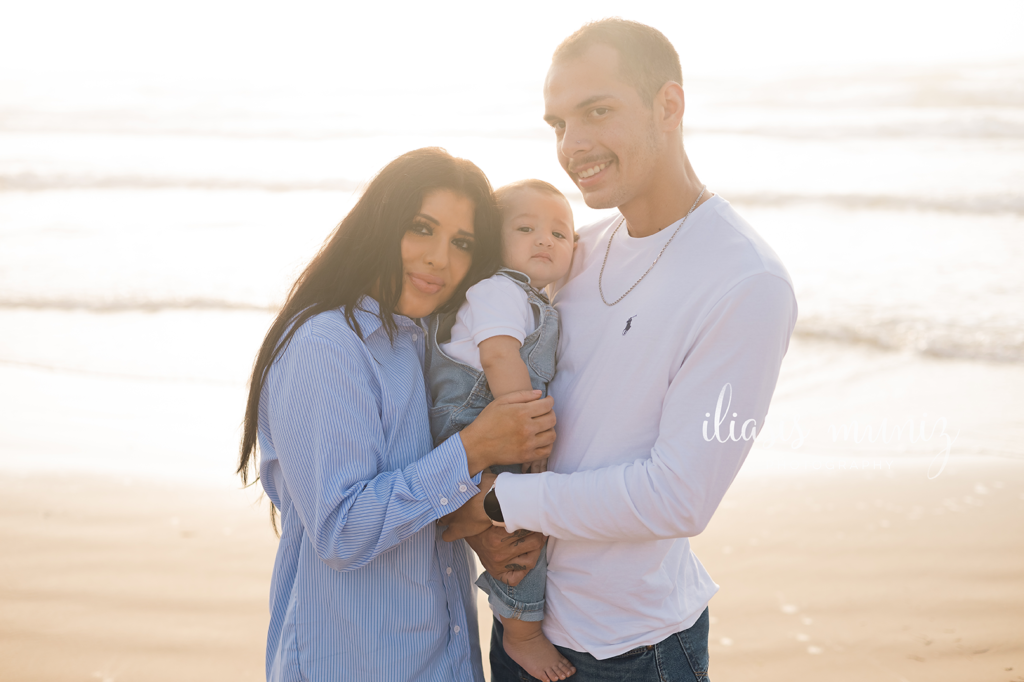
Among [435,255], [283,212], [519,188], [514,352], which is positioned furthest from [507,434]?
[283,212]

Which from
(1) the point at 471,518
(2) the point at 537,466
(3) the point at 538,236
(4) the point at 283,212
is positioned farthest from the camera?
(4) the point at 283,212

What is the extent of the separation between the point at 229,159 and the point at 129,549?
1379 cm

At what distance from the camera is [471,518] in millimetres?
2016

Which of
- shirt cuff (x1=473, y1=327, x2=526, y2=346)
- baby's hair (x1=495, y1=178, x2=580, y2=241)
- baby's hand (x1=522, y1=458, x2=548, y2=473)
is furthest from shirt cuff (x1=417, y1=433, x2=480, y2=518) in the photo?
baby's hair (x1=495, y1=178, x2=580, y2=241)

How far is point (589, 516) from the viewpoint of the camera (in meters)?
1.87

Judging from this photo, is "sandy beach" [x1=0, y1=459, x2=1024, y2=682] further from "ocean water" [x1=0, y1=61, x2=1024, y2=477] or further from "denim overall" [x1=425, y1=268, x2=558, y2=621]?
"denim overall" [x1=425, y1=268, x2=558, y2=621]

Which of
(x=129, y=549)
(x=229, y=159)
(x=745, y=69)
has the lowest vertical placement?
(x=129, y=549)

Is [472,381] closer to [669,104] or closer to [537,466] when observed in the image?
[537,466]

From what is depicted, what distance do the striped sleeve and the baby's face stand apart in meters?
0.73

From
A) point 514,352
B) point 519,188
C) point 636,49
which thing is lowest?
point 514,352

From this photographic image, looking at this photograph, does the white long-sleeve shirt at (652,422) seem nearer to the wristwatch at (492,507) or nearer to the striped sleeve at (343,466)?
the wristwatch at (492,507)

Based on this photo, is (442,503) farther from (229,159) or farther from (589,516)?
(229,159)

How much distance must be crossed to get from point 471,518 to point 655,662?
61cm

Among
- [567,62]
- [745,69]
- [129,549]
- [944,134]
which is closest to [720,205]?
[567,62]
